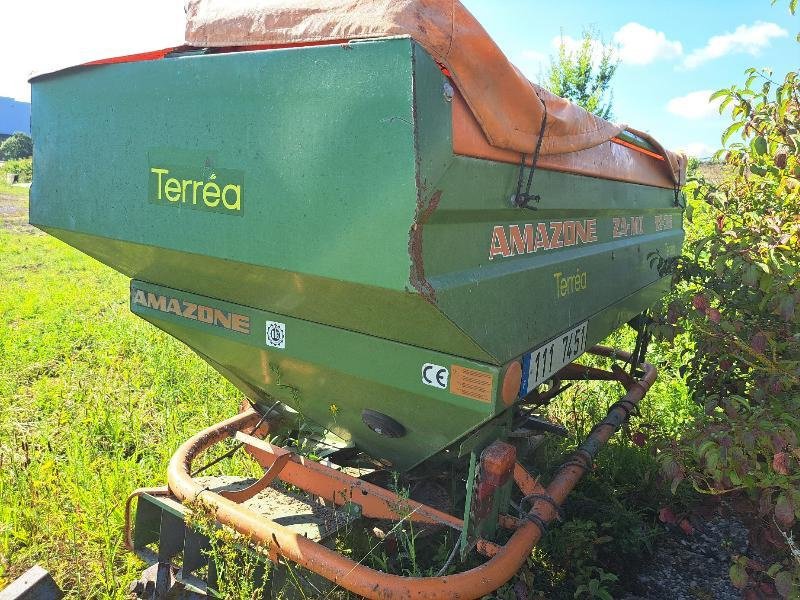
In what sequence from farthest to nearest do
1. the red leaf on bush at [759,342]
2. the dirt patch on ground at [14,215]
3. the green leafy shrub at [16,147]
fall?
the green leafy shrub at [16,147], the dirt patch on ground at [14,215], the red leaf on bush at [759,342]

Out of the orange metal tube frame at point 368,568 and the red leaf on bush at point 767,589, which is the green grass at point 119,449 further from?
the red leaf on bush at point 767,589

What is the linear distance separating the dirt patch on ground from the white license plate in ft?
50.1

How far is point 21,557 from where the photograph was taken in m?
2.79

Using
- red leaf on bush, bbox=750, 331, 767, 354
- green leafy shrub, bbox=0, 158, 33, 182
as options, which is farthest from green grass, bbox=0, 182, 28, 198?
red leaf on bush, bbox=750, 331, 767, 354

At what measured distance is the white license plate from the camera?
2.36 metres

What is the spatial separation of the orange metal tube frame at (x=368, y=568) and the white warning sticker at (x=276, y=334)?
62 cm

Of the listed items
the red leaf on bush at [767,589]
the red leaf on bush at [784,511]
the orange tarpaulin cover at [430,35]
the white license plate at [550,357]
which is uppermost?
the orange tarpaulin cover at [430,35]

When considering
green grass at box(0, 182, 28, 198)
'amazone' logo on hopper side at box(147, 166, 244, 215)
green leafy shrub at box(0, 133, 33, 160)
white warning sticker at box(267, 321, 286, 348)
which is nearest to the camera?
'amazone' logo on hopper side at box(147, 166, 244, 215)

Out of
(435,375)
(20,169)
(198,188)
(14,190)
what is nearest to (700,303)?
(435,375)

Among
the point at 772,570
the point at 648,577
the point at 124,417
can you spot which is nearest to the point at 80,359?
the point at 124,417

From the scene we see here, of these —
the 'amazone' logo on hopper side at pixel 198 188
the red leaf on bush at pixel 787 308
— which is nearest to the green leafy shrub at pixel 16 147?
the 'amazone' logo on hopper side at pixel 198 188

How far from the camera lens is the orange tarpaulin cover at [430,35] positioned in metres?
1.69

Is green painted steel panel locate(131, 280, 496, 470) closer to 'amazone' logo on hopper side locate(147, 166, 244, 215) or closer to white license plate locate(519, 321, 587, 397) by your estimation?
white license plate locate(519, 321, 587, 397)

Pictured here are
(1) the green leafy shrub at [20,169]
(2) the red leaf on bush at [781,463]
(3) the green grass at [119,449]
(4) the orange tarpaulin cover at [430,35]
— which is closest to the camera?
(4) the orange tarpaulin cover at [430,35]
